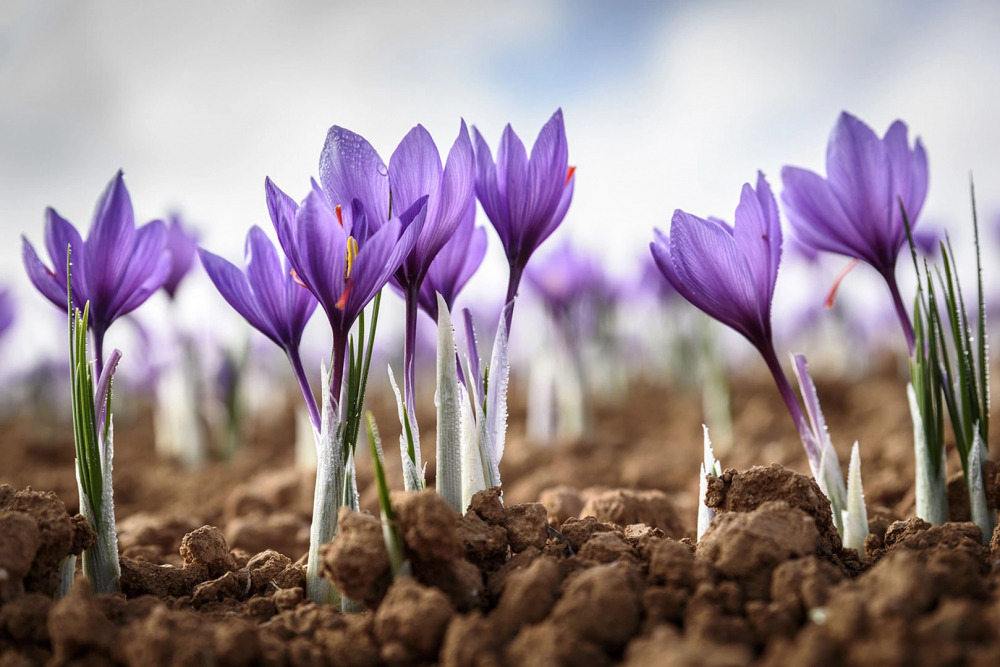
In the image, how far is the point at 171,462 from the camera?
3.56 m

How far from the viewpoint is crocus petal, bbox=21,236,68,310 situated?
1.13m

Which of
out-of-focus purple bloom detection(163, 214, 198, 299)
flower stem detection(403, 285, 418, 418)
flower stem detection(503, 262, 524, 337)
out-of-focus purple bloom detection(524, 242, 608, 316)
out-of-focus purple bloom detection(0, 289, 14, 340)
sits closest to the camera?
flower stem detection(403, 285, 418, 418)

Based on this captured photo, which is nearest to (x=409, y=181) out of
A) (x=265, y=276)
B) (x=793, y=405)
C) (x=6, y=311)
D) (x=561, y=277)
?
(x=265, y=276)

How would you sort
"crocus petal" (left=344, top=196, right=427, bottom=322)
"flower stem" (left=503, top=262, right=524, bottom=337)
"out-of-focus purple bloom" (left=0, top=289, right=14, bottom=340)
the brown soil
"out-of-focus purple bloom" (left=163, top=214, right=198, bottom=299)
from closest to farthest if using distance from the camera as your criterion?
the brown soil < "crocus petal" (left=344, top=196, right=427, bottom=322) < "flower stem" (left=503, top=262, right=524, bottom=337) < "out-of-focus purple bloom" (left=163, top=214, right=198, bottom=299) < "out-of-focus purple bloom" (left=0, top=289, right=14, bottom=340)

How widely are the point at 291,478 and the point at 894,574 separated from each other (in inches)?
79.6

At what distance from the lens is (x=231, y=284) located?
3.53ft

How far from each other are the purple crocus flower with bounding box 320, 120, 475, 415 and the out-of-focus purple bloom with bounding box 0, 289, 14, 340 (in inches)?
131

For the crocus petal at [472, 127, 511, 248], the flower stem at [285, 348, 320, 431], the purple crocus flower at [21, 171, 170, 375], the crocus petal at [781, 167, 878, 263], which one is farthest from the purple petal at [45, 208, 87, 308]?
the crocus petal at [781, 167, 878, 263]

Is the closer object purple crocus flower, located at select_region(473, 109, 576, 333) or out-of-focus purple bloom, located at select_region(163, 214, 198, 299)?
purple crocus flower, located at select_region(473, 109, 576, 333)

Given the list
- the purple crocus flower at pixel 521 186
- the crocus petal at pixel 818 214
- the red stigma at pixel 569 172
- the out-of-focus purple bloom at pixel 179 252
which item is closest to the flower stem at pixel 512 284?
the purple crocus flower at pixel 521 186

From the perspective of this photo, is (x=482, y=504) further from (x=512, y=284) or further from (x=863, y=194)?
(x=863, y=194)

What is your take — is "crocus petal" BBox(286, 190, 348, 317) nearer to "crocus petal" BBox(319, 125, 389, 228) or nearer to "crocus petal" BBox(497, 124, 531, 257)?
"crocus petal" BBox(319, 125, 389, 228)

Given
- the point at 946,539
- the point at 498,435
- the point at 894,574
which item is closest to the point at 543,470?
the point at 498,435

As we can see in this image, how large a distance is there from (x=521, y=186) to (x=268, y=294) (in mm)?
415
